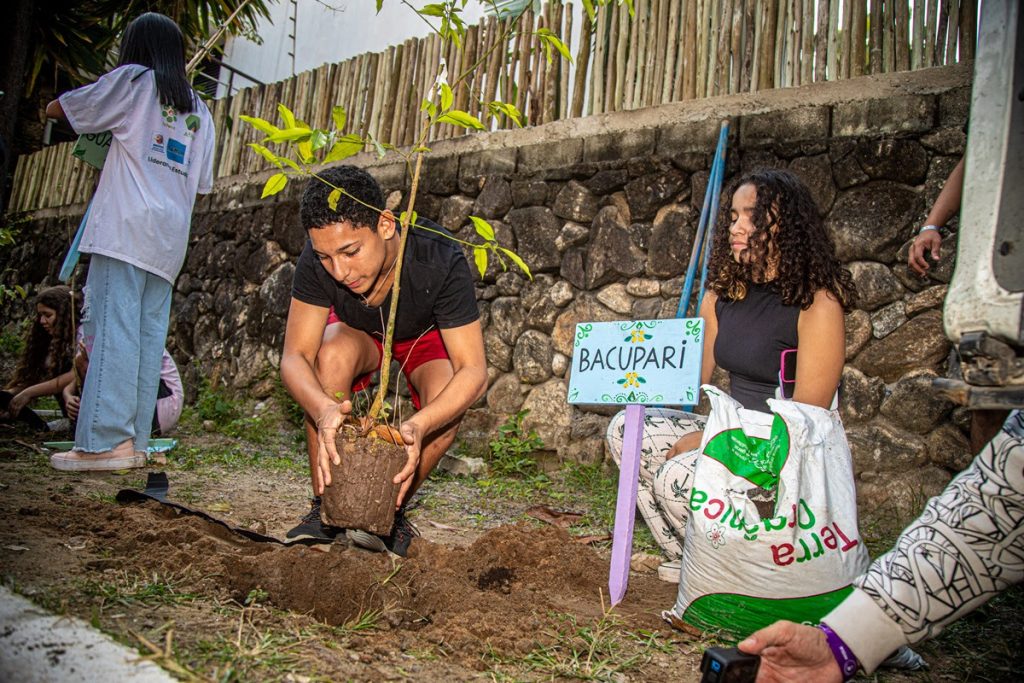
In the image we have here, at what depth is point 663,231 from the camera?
368cm

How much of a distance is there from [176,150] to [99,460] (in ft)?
4.75

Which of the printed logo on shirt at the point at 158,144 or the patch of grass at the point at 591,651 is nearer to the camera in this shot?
the patch of grass at the point at 591,651

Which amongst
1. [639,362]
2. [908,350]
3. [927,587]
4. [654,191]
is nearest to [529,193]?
[654,191]

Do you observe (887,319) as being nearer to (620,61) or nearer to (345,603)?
(620,61)

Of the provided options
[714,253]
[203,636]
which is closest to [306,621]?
[203,636]

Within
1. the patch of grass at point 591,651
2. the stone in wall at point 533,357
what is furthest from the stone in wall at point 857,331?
the patch of grass at point 591,651

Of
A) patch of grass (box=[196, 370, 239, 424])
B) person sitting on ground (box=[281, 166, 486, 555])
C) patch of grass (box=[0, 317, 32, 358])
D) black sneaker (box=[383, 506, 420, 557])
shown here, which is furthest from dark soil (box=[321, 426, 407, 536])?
patch of grass (box=[0, 317, 32, 358])

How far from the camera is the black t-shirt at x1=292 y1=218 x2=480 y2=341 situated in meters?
2.33

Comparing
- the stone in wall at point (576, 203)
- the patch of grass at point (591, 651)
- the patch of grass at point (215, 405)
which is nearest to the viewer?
the patch of grass at point (591, 651)

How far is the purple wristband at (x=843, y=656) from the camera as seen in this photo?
1.17 m

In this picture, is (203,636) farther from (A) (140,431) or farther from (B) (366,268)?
(A) (140,431)

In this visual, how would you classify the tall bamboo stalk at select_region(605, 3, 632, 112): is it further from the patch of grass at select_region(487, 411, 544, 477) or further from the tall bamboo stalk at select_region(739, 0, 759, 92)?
the patch of grass at select_region(487, 411, 544, 477)

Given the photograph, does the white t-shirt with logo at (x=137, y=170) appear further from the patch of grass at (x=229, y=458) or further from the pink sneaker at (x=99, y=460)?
the patch of grass at (x=229, y=458)

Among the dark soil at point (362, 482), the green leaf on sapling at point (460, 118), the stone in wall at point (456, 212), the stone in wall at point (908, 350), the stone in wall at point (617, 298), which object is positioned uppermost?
the stone in wall at point (456, 212)
